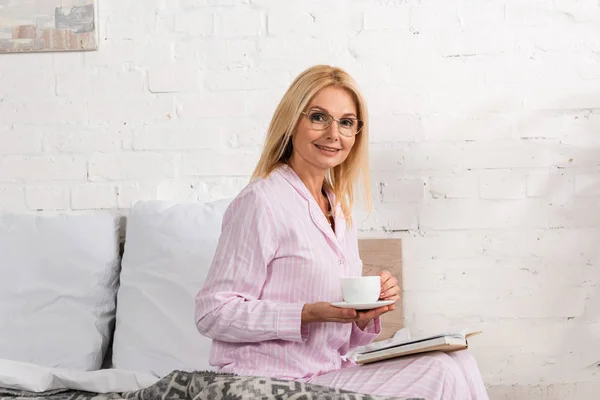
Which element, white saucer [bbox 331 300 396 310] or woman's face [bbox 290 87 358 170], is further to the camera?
woman's face [bbox 290 87 358 170]

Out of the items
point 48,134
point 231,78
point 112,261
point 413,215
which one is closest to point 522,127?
point 413,215

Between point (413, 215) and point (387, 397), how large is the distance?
4.02 feet

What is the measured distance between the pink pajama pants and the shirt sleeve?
15cm

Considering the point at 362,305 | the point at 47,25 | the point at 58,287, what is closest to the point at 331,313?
the point at 362,305

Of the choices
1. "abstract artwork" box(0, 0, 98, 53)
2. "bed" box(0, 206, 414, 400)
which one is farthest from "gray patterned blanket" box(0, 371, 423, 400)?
"abstract artwork" box(0, 0, 98, 53)

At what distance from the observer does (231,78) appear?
274cm

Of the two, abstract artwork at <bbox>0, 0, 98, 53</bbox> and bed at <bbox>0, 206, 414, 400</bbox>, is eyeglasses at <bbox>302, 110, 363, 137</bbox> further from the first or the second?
abstract artwork at <bbox>0, 0, 98, 53</bbox>

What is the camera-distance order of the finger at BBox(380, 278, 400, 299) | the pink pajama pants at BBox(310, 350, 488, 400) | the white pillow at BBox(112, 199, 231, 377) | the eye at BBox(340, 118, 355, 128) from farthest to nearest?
the white pillow at BBox(112, 199, 231, 377) → the eye at BBox(340, 118, 355, 128) → the finger at BBox(380, 278, 400, 299) → the pink pajama pants at BBox(310, 350, 488, 400)

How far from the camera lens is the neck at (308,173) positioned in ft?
6.55

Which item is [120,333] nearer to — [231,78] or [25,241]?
[25,241]

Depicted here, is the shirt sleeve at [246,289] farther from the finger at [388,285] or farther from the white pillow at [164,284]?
the white pillow at [164,284]

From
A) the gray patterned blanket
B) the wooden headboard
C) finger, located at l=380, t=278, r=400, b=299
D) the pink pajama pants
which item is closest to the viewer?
the gray patterned blanket

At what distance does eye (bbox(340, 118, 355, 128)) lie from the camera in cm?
198

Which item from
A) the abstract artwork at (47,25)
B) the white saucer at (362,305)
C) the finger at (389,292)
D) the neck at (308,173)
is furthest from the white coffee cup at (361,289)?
the abstract artwork at (47,25)
